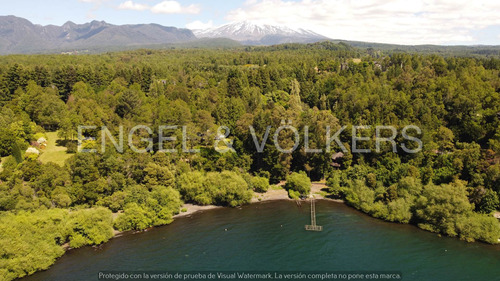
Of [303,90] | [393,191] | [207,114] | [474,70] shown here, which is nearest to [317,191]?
[393,191]

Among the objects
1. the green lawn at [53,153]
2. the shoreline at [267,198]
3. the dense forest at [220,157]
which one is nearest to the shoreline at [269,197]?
the shoreline at [267,198]

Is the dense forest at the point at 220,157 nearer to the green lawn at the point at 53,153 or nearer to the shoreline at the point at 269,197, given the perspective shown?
the green lawn at the point at 53,153

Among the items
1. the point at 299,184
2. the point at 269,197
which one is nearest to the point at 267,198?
the point at 269,197

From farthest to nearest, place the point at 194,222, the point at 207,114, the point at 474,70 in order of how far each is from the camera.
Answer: the point at 474,70 < the point at 207,114 < the point at 194,222

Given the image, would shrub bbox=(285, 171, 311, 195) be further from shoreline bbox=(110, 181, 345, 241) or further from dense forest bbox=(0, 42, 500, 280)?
shoreline bbox=(110, 181, 345, 241)

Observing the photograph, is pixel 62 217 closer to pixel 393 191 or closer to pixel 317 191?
pixel 317 191
